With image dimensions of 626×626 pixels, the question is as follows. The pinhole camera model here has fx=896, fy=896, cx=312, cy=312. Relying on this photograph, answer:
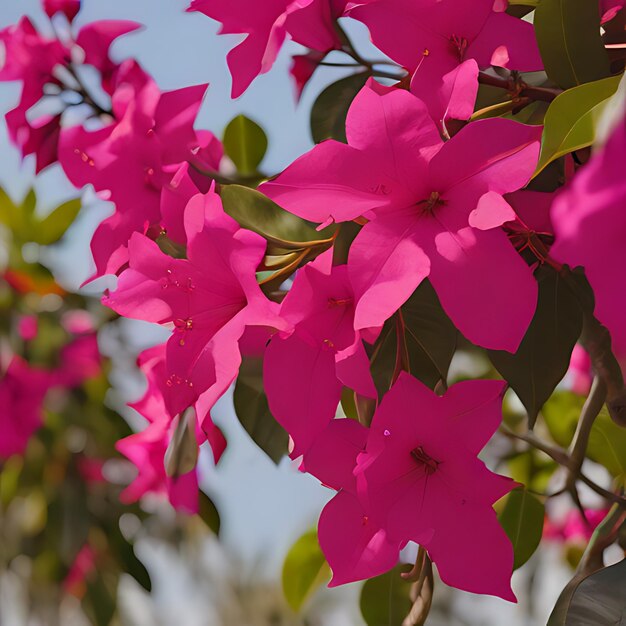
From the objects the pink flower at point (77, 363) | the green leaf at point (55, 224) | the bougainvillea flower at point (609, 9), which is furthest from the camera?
the pink flower at point (77, 363)

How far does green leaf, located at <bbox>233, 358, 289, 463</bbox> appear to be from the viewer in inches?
19.7

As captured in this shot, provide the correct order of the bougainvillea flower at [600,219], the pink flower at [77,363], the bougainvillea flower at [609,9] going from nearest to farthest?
the bougainvillea flower at [600,219] < the bougainvillea flower at [609,9] < the pink flower at [77,363]

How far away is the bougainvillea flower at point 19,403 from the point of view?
48.5 inches

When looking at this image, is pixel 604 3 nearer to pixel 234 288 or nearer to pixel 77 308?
pixel 234 288

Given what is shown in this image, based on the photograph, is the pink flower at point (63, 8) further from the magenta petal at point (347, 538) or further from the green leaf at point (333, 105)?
the magenta petal at point (347, 538)

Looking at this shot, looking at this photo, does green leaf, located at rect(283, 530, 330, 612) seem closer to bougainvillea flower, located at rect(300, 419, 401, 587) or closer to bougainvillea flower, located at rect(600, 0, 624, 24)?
bougainvillea flower, located at rect(300, 419, 401, 587)

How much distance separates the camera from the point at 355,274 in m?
0.32

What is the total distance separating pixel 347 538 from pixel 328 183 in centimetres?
16

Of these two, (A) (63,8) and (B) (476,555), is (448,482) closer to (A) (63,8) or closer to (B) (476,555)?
(B) (476,555)

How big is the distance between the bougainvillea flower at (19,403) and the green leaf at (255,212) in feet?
2.95

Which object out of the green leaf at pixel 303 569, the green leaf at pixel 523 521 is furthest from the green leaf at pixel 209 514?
the green leaf at pixel 523 521

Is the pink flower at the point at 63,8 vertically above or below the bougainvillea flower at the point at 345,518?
above

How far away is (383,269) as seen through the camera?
32cm

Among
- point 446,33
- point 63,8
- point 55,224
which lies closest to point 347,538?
point 446,33
